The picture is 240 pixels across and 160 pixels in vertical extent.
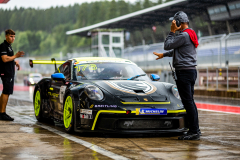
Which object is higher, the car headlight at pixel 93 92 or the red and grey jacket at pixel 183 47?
the red and grey jacket at pixel 183 47

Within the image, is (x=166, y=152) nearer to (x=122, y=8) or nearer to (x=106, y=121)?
(x=106, y=121)

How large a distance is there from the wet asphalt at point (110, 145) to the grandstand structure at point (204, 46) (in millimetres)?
13204

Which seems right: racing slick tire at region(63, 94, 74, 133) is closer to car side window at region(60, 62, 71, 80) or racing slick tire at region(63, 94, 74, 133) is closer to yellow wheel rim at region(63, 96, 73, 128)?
yellow wheel rim at region(63, 96, 73, 128)

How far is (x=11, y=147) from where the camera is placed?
4898 millimetres

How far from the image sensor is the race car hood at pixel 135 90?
5793mm

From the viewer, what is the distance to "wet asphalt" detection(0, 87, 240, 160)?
4.40m

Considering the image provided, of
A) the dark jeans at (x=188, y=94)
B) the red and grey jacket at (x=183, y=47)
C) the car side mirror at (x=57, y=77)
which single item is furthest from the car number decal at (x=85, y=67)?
the dark jeans at (x=188, y=94)

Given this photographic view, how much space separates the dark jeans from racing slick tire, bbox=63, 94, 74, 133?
1.61m

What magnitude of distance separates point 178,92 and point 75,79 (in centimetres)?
171

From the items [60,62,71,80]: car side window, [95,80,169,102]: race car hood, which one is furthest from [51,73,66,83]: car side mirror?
[95,80,169,102]: race car hood

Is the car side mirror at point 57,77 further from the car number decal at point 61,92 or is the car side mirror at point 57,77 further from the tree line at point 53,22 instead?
the tree line at point 53,22

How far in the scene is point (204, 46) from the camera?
923 inches

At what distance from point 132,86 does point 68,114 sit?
108cm

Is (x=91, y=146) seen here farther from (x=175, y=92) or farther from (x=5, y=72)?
(x=5, y=72)
